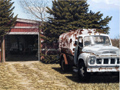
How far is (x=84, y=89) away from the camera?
24.7ft

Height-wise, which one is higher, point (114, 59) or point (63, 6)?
point (63, 6)

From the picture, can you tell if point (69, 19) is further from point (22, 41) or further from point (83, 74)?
Result: point (22, 41)

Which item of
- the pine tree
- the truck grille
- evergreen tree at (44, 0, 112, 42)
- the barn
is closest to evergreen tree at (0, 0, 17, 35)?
the pine tree

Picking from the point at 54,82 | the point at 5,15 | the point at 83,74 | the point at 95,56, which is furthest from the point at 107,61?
the point at 5,15

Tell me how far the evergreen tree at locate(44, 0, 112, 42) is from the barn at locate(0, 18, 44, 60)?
79.3 inches

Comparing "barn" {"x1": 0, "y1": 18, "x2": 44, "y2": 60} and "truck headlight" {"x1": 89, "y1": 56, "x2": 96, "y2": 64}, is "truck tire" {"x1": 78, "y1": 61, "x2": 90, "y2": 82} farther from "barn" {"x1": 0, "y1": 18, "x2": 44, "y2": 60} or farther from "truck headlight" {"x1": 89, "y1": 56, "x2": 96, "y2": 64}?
"barn" {"x1": 0, "y1": 18, "x2": 44, "y2": 60}

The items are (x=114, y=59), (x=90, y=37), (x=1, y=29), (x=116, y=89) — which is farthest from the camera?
(x=1, y=29)

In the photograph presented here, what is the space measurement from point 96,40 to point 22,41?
28.3 meters

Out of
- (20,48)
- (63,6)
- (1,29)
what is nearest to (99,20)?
(63,6)

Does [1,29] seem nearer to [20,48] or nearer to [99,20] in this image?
[99,20]

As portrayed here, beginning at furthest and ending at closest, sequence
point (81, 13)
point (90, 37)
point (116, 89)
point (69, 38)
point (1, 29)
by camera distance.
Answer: point (81, 13) → point (1, 29) → point (69, 38) → point (90, 37) → point (116, 89)

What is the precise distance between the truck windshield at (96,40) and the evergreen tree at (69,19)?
8215mm

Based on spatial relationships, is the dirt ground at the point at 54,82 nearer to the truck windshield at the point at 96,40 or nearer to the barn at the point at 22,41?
the truck windshield at the point at 96,40

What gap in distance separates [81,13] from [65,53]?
7845mm
